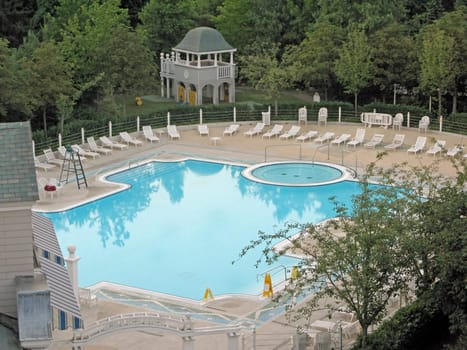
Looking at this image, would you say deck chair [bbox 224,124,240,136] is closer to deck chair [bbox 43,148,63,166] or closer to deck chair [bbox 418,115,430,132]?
deck chair [bbox 418,115,430,132]

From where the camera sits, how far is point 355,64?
153 ft

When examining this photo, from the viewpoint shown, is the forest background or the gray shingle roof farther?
the forest background

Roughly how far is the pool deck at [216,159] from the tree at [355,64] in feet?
7.79

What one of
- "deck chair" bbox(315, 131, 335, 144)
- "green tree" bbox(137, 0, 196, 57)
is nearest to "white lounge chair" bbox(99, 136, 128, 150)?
"deck chair" bbox(315, 131, 335, 144)

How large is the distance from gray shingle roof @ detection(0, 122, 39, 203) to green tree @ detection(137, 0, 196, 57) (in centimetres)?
3615

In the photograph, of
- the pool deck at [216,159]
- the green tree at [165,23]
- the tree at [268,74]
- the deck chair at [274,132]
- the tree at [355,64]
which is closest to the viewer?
the pool deck at [216,159]

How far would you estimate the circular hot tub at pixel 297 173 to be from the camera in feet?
124

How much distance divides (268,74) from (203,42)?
460 cm

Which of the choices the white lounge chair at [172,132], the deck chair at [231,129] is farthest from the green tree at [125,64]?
the deck chair at [231,129]

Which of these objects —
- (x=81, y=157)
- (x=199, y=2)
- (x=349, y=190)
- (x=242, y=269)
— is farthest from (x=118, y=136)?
(x=199, y=2)

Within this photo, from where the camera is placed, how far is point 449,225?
20.8 m

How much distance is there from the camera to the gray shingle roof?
18172 millimetres

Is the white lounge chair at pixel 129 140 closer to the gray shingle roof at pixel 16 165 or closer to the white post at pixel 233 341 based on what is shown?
the white post at pixel 233 341

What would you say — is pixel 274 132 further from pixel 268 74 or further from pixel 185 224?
pixel 185 224
